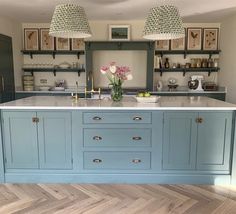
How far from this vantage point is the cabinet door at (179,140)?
9.00 ft

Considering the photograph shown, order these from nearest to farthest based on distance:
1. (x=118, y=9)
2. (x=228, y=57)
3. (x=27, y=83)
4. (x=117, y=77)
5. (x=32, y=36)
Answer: (x=117, y=77) → (x=118, y=9) → (x=228, y=57) → (x=27, y=83) → (x=32, y=36)

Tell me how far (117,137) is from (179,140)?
72cm

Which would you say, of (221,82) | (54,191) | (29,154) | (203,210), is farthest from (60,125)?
(221,82)

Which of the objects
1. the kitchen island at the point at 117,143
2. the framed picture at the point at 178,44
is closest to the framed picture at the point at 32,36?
the framed picture at the point at 178,44

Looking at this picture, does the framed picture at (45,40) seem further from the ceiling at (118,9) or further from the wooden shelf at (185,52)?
the wooden shelf at (185,52)

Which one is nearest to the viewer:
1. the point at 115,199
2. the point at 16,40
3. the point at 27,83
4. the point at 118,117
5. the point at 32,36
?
the point at 115,199

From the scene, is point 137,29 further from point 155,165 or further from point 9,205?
point 9,205

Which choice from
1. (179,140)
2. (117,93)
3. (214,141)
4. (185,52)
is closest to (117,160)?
(179,140)

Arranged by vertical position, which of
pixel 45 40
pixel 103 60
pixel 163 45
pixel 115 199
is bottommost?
pixel 115 199

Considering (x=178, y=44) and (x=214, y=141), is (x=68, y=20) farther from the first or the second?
(x=178, y=44)

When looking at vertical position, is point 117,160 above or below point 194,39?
below

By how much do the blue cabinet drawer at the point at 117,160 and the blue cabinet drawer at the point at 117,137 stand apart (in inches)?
4.3

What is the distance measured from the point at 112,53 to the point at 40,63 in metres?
1.75

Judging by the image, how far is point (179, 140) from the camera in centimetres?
277
